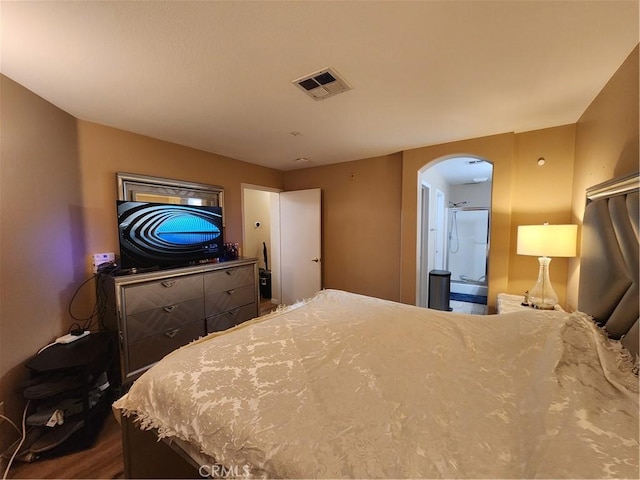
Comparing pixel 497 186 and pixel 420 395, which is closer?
pixel 420 395

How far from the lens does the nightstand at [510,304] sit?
7.03ft

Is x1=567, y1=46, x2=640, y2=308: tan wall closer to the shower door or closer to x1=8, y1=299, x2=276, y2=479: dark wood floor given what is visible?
x1=8, y1=299, x2=276, y2=479: dark wood floor

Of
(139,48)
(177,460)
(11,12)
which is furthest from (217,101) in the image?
(177,460)

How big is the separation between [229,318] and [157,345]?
776mm

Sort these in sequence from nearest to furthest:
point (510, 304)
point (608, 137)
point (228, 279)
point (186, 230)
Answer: point (608, 137) → point (510, 304) → point (186, 230) → point (228, 279)

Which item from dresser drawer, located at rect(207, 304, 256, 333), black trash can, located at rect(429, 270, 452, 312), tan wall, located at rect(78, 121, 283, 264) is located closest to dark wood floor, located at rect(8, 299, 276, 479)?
dresser drawer, located at rect(207, 304, 256, 333)

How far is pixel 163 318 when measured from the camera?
2.34m

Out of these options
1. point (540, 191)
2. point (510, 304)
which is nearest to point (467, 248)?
point (540, 191)

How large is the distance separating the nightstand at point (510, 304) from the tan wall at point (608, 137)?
0.34 metres

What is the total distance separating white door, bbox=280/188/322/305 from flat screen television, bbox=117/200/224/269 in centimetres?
130

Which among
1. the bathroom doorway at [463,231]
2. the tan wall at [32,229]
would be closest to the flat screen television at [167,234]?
the tan wall at [32,229]

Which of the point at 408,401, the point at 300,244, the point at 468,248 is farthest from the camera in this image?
the point at 468,248

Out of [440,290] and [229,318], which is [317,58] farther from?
[440,290]

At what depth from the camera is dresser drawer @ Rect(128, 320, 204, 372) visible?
85.4 inches
